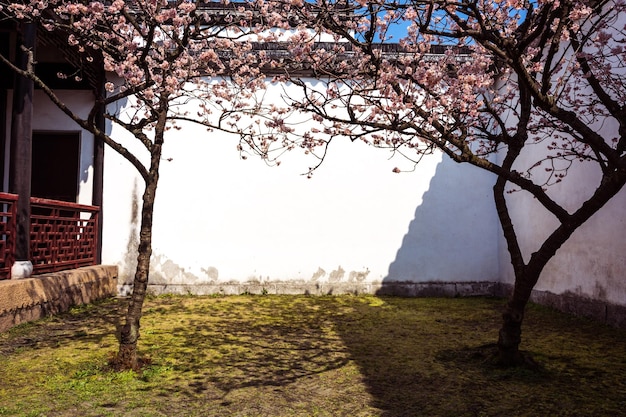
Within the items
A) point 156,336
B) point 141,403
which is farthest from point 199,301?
point 141,403

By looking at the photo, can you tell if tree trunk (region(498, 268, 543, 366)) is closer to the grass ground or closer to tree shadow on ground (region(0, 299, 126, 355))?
the grass ground

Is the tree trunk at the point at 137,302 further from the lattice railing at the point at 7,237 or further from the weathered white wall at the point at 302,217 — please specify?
the weathered white wall at the point at 302,217

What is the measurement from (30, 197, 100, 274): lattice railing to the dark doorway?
29.8 inches

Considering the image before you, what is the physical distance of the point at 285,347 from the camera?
564 cm

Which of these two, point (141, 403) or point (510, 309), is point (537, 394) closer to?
point (510, 309)

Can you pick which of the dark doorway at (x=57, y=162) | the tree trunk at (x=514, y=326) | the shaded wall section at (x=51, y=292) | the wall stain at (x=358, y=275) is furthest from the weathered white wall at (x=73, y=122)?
the tree trunk at (x=514, y=326)

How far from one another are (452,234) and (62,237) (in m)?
6.80

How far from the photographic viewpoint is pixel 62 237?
782 cm

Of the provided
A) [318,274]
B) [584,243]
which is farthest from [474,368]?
[318,274]

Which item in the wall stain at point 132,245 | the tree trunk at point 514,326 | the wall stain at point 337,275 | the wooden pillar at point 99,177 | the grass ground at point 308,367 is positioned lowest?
the grass ground at point 308,367

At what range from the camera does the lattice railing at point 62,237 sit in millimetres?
7125

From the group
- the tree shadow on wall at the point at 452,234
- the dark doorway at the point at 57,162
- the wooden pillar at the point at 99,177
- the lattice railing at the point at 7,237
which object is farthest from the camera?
the tree shadow on wall at the point at 452,234

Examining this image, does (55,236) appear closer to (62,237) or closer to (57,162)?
(62,237)

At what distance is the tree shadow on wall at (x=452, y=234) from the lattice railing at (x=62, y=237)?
18.0 feet
